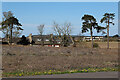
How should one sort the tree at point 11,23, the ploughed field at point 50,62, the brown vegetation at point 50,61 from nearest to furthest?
the ploughed field at point 50,62 → the brown vegetation at point 50,61 → the tree at point 11,23

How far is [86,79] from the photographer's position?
8.64 m

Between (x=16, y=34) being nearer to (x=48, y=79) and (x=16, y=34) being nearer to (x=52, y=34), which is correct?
(x=52, y=34)

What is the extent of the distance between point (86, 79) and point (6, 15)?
47256 millimetres

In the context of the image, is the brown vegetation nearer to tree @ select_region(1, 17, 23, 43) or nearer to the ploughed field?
the ploughed field

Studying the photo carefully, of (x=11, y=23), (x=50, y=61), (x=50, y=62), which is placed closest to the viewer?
(x=50, y=62)

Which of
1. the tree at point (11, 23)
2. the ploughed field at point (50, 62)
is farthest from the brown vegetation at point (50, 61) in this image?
the tree at point (11, 23)

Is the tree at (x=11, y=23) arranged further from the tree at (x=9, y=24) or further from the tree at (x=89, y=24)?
the tree at (x=89, y=24)

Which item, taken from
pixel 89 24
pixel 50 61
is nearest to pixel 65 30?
pixel 89 24

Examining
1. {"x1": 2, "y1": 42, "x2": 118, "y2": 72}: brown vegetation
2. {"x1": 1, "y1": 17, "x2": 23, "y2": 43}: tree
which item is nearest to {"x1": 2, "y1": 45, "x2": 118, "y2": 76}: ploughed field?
{"x1": 2, "y1": 42, "x2": 118, "y2": 72}: brown vegetation

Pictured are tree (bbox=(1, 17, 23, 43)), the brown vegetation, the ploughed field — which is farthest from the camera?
tree (bbox=(1, 17, 23, 43))

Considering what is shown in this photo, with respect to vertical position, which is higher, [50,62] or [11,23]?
[11,23]

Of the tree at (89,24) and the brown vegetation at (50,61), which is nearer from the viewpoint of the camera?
the brown vegetation at (50,61)

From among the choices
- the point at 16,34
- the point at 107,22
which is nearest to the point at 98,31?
the point at 107,22

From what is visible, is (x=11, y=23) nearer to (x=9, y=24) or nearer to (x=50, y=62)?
(x=9, y=24)
